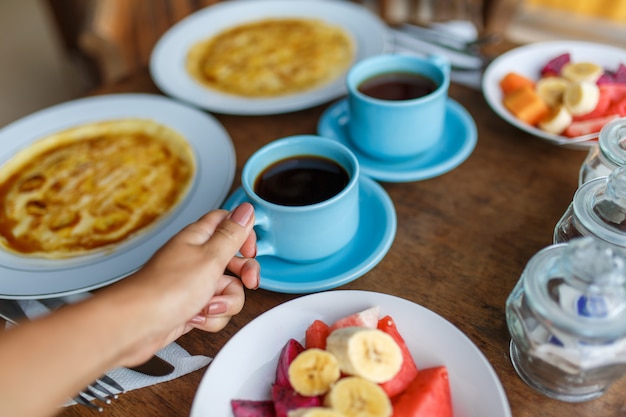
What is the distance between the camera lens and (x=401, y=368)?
0.58 meters

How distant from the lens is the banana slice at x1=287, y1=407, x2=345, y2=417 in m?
0.51

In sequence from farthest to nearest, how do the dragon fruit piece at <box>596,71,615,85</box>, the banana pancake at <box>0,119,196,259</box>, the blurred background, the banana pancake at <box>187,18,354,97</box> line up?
the blurred background
the banana pancake at <box>187,18,354,97</box>
the dragon fruit piece at <box>596,71,615,85</box>
the banana pancake at <box>0,119,196,259</box>

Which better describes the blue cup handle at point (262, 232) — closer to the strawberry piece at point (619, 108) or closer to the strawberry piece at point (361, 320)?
the strawberry piece at point (361, 320)

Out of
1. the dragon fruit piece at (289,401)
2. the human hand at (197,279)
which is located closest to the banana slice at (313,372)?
the dragon fruit piece at (289,401)

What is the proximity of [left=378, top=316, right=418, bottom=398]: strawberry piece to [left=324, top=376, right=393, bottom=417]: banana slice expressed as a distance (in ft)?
0.07

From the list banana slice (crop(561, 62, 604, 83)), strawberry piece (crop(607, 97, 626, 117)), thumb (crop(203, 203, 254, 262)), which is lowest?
strawberry piece (crop(607, 97, 626, 117))

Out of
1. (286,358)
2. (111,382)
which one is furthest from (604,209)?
(111,382)

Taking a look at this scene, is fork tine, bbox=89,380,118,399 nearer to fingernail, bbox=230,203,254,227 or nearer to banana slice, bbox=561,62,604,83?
fingernail, bbox=230,203,254,227

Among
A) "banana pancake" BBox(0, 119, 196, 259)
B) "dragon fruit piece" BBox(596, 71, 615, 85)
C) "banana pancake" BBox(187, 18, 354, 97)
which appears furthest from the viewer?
"banana pancake" BBox(187, 18, 354, 97)

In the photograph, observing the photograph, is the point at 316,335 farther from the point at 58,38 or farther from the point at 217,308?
the point at 58,38

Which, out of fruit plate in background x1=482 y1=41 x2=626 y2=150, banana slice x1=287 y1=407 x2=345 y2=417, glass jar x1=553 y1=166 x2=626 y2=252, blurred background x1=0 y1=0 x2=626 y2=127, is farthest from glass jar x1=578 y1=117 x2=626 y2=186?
blurred background x1=0 y1=0 x2=626 y2=127

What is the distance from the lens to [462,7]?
2057 millimetres

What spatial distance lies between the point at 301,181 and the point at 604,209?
398 mm

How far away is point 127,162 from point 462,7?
61.4 inches
